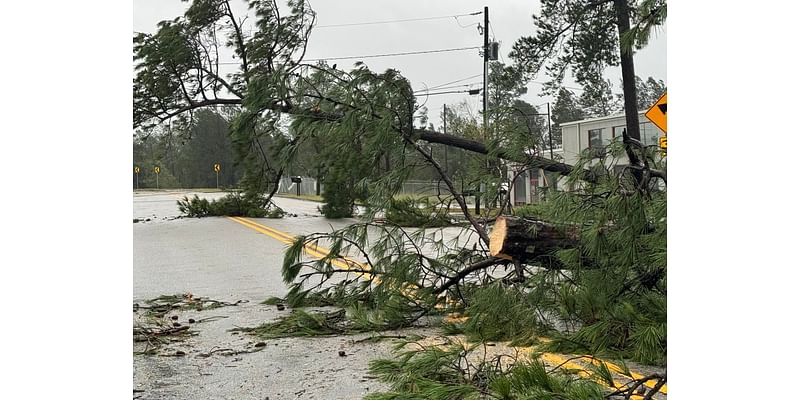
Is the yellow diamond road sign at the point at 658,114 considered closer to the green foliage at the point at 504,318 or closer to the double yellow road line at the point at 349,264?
the green foliage at the point at 504,318

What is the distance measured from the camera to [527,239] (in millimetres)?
2592

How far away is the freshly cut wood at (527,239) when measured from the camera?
8.43ft

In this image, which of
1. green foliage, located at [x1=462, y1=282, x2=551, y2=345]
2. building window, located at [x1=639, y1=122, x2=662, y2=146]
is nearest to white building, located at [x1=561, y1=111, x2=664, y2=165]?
building window, located at [x1=639, y1=122, x2=662, y2=146]

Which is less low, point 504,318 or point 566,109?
point 566,109

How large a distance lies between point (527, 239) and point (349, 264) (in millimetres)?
1018

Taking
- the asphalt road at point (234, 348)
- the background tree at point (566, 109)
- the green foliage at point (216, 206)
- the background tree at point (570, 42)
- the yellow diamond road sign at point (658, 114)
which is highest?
the background tree at point (570, 42)

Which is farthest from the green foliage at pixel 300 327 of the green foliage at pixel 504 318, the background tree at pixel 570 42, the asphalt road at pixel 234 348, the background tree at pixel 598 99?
the background tree at pixel 598 99

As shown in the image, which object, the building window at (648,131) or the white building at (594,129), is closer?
the building window at (648,131)

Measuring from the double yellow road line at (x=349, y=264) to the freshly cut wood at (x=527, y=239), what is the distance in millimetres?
475

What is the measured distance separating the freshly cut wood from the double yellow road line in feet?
1.56

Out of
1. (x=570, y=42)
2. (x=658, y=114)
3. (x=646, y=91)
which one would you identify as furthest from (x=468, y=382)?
(x=646, y=91)

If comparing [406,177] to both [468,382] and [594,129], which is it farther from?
[594,129]
